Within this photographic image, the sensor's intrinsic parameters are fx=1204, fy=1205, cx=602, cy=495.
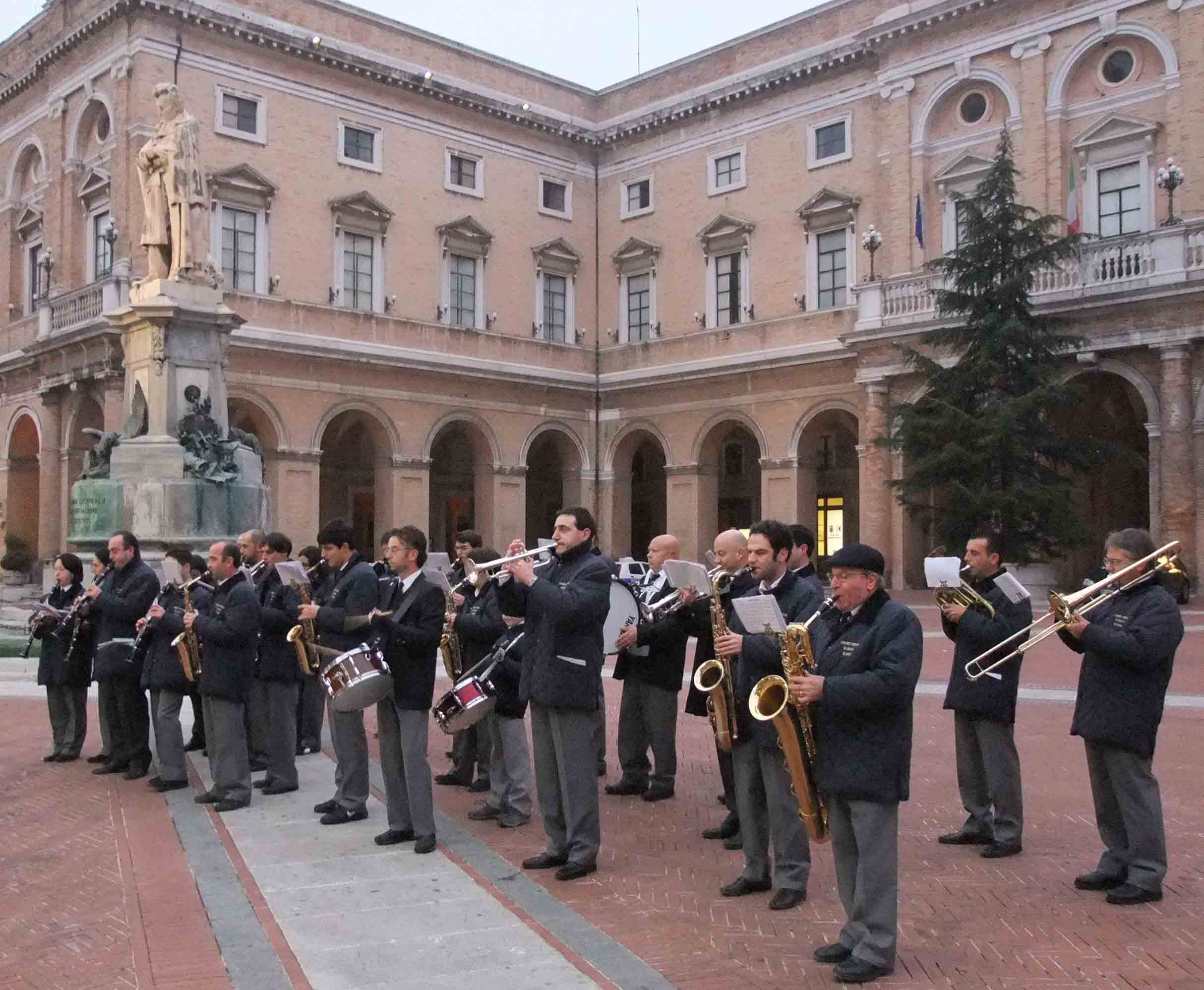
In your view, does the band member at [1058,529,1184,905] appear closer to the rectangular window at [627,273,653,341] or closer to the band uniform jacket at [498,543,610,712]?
the band uniform jacket at [498,543,610,712]

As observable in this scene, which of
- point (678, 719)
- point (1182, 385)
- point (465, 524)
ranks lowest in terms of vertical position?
point (678, 719)

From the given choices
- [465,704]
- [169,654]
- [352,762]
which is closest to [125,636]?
[169,654]

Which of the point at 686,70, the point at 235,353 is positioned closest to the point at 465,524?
the point at 235,353

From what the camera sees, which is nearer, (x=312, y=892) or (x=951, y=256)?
(x=312, y=892)

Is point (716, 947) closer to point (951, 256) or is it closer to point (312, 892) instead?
point (312, 892)

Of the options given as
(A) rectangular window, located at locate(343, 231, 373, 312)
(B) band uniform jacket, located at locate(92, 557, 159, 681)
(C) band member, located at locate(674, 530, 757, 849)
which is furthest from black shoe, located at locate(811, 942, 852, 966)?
(A) rectangular window, located at locate(343, 231, 373, 312)

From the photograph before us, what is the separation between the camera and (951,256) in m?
26.8

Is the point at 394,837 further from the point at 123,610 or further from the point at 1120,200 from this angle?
the point at 1120,200

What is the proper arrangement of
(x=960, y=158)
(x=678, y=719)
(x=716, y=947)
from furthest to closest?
(x=960, y=158)
(x=678, y=719)
(x=716, y=947)

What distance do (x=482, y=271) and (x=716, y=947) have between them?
106ft

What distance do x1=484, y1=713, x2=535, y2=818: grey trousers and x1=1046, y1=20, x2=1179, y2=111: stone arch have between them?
25.5 m

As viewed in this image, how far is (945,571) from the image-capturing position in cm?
700

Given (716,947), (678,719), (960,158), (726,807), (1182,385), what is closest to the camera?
(716,947)

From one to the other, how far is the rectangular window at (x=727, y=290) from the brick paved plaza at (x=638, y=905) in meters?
27.6
